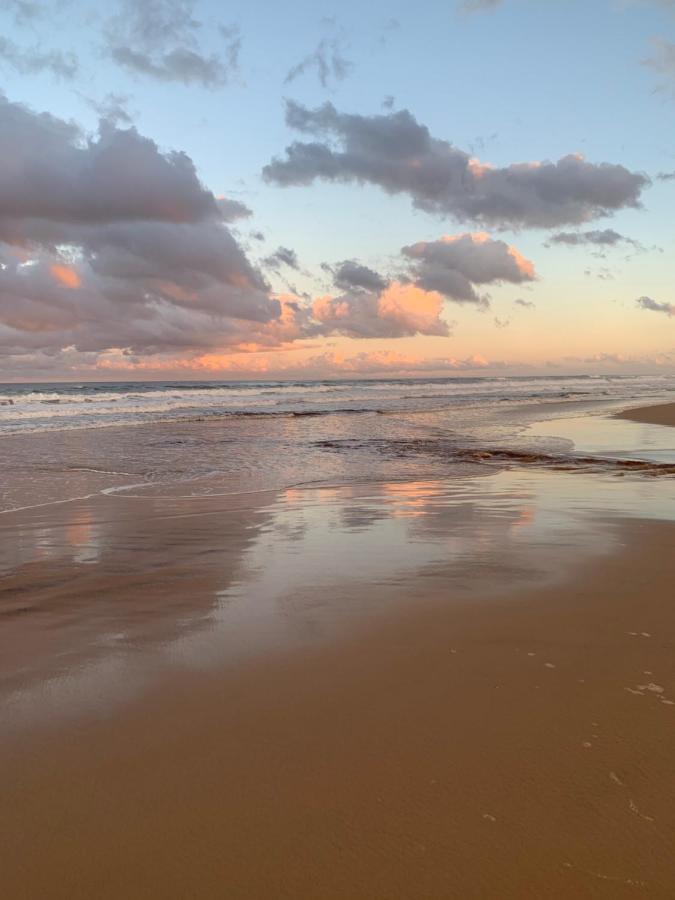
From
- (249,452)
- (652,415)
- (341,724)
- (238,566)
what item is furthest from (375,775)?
(652,415)

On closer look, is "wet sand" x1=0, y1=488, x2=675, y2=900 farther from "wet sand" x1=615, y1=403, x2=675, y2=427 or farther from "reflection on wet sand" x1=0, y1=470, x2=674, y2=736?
"wet sand" x1=615, y1=403, x2=675, y2=427

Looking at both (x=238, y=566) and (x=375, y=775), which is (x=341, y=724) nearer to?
(x=375, y=775)

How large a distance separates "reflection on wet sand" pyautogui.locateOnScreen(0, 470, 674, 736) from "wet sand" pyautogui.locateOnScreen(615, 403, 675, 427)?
1561cm

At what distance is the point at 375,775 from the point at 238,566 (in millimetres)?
3251

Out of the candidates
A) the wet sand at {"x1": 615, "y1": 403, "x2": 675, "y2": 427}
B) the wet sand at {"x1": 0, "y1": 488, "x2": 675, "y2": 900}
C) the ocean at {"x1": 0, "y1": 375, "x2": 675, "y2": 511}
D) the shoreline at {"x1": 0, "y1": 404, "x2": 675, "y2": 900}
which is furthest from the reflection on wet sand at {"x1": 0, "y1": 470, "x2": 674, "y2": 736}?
the wet sand at {"x1": 615, "y1": 403, "x2": 675, "y2": 427}

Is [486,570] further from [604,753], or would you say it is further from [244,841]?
[244,841]

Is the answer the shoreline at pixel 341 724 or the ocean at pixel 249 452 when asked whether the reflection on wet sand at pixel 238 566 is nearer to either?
the shoreline at pixel 341 724

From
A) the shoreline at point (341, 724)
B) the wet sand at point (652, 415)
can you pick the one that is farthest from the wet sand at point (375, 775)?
the wet sand at point (652, 415)

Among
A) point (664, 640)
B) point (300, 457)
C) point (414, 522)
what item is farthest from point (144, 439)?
point (664, 640)

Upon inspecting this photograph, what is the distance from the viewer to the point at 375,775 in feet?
8.10

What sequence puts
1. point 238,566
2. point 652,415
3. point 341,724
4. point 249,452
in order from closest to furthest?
point 341,724, point 238,566, point 249,452, point 652,415

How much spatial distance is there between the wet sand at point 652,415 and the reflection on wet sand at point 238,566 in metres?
15.6

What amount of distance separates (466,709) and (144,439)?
18442 mm

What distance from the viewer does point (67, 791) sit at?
94.7 inches
